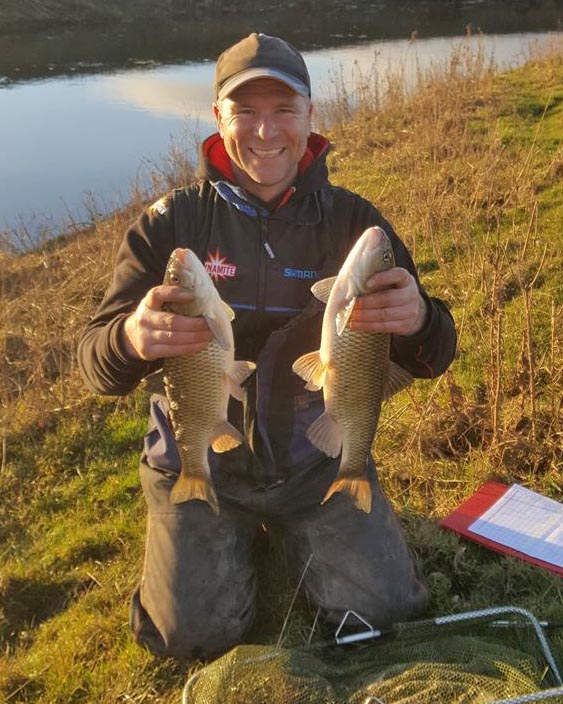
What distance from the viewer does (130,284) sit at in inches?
113

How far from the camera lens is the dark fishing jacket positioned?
9.48 ft

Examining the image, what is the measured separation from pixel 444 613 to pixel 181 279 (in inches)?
70.0

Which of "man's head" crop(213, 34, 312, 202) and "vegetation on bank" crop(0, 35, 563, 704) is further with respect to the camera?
"vegetation on bank" crop(0, 35, 563, 704)

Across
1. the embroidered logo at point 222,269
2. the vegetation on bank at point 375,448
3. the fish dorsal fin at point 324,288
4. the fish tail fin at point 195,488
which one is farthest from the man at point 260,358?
the fish dorsal fin at point 324,288

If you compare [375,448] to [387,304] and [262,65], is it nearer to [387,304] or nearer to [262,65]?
A: [387,304]

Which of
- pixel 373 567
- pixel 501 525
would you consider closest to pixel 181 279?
pixel 373 567

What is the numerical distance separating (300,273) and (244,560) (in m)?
1.20

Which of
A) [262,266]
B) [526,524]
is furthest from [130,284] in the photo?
[526,524]

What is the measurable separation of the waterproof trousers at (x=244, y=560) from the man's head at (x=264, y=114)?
1.21 meters

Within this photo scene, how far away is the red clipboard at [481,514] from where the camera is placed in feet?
10.2

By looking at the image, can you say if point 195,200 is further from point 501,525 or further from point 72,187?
point 72,187

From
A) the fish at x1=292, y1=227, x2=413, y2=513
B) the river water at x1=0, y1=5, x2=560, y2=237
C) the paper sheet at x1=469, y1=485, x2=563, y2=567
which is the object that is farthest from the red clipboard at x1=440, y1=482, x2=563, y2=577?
the river water at x1=0, y1=5, x2=560, y2=237

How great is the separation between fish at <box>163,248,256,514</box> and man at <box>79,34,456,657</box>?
0.37 m

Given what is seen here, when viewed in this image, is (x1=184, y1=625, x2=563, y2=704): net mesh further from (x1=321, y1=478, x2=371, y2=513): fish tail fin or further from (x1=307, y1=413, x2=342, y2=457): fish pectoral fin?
(x1=307, y1=413, x2=342, y2=457): fish pectoral fin
